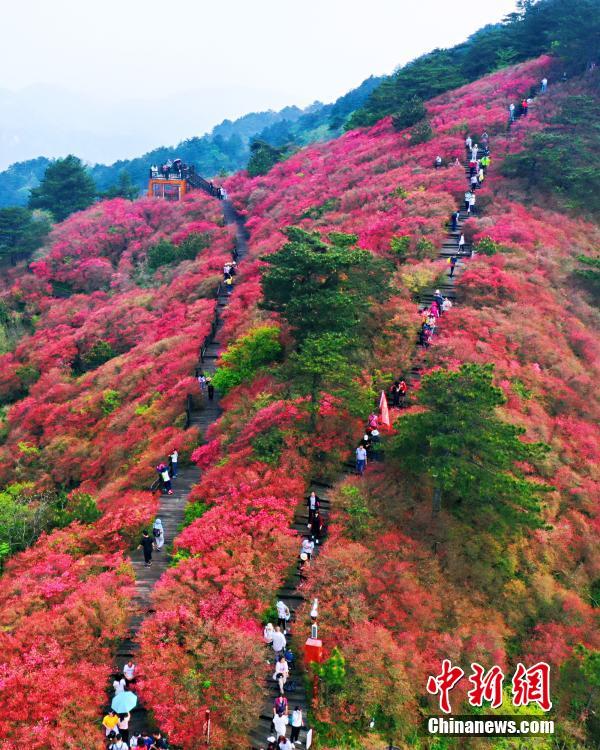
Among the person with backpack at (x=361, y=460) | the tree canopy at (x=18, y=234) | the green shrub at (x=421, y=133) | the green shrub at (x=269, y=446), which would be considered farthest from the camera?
the tree canopy at (x=18, y=234)

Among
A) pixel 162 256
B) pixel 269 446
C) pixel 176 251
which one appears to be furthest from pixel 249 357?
pixel 162 256

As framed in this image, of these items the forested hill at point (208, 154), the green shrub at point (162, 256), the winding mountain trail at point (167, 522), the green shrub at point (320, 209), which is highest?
the forested hill at point (208, 154)

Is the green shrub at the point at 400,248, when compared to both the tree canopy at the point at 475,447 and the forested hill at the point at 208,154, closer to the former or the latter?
the tree canopy at the point at 475,447

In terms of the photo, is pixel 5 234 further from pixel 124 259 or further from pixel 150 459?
pixel 150 459

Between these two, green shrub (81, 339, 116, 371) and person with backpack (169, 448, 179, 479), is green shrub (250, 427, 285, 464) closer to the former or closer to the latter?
person with backpack (169, 448, 179, 479)

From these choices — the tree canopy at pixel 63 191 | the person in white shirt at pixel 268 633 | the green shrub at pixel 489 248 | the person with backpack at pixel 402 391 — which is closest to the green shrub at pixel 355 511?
the person in white shirt at pixel 268 633

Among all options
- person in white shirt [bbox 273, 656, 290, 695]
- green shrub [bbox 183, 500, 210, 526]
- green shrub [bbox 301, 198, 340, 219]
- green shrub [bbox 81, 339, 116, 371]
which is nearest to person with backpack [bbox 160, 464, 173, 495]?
green shrub [bbox 183, 500, 210, 526]
